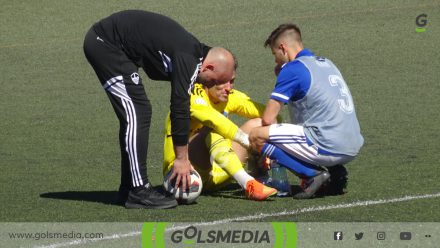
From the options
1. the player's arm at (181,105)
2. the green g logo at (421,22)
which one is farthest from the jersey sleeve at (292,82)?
the green g logo at (421,22)

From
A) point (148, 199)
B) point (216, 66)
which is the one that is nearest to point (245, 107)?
point (216, 66)

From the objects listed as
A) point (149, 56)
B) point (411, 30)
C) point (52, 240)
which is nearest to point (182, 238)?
point (52, 240)

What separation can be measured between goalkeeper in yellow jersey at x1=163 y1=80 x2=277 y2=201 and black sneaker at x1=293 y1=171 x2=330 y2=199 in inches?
10.8

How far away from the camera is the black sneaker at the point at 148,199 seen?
837 centimetres

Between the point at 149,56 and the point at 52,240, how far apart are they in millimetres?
1722

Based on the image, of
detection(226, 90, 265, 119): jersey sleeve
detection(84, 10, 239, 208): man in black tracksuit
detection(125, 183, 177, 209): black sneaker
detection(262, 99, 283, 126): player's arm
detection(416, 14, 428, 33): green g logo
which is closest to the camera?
detection(84, 10, 239, 208): man in black tracksuit

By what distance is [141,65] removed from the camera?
8492 mm

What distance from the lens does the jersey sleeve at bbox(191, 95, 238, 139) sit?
28.8 ft

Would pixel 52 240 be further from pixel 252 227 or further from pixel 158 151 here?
pixel 158 151

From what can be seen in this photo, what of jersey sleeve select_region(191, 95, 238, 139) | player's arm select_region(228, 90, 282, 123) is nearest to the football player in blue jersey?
jersey sleeve select_region(191, 95, 238, 139)

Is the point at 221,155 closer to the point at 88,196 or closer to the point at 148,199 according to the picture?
the point at 148,199

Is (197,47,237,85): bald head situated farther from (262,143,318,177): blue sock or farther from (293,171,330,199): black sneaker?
(293,171,330,199): black sneaker

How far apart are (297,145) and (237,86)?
22.4 feet

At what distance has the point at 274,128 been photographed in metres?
8.77
